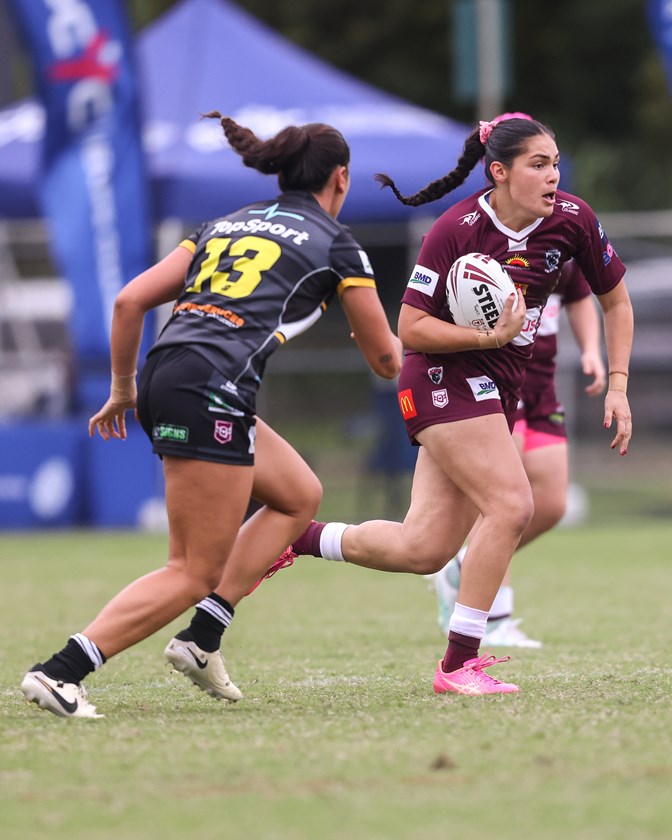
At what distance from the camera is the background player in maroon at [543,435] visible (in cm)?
701

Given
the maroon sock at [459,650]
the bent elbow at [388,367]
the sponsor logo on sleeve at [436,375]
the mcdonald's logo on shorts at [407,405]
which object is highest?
the bent elbow at [388,367]

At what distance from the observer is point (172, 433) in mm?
4609

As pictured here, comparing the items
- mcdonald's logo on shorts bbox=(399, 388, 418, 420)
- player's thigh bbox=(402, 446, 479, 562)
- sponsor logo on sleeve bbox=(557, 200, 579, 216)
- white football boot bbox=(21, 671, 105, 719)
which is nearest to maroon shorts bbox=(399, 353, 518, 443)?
mcdonald's logo on shorts bbox=(399, 388, 418, 420)

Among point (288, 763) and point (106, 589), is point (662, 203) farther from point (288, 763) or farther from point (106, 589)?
point (288, 763)

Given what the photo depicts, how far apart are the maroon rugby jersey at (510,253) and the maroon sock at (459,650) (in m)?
0.92

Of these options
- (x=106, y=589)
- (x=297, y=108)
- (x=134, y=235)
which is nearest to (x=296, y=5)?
(x=297, y=108)

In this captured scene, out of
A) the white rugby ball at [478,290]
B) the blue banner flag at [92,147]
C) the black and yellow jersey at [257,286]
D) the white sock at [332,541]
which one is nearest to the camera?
the black and yellow jersey at [257,286]

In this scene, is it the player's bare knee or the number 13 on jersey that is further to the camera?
the player's bare knee

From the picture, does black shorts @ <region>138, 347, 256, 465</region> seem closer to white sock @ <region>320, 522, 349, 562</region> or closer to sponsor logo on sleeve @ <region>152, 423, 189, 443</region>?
sponsor logo on sleeve @ <region>152, 423, 189, 443</region>

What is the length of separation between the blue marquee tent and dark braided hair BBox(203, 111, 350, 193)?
29.3 feet

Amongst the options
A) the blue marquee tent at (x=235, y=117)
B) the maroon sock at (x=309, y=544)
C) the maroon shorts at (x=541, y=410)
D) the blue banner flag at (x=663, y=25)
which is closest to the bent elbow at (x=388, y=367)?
the maroon sock at (x=309, y=544)

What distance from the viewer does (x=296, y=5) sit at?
30.9 metres

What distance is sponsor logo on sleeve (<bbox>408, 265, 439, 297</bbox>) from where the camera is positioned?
17.3ft

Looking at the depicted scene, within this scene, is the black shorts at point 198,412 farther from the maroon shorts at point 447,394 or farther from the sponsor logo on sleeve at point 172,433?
the maroon shorts at point 447,394
